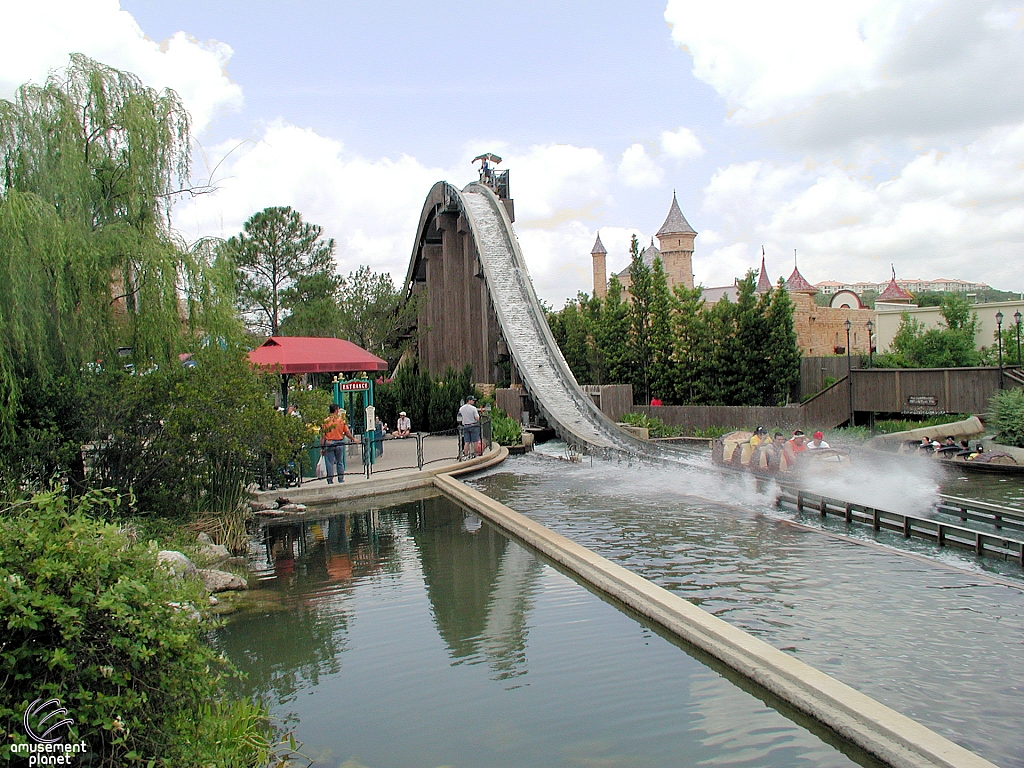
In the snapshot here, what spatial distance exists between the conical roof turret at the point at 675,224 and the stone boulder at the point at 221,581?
7087cm

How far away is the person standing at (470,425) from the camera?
738 inches

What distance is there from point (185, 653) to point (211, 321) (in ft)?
25.6

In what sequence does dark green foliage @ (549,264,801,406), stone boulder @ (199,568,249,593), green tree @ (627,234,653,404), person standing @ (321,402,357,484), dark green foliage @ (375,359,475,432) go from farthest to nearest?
green tree @ (627,234,653,404), dark green foliage @ (549,264,801,406), dark green foliage @ (375,359,475,432), person standing @ (321,402,357,484), stone boulder @ (199,568,249,593)

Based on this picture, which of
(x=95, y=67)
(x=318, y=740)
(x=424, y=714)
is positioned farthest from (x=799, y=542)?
(x=95, y=67)

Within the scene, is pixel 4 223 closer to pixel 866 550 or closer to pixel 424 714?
pixel 424 714

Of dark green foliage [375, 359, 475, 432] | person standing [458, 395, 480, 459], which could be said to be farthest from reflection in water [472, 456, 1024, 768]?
dark green foliage [375, 359, 475, 432]

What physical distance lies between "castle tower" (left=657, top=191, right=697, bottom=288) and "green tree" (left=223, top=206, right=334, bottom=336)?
→ 118 feet

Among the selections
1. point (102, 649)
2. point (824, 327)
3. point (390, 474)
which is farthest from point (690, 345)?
point (102, 649)

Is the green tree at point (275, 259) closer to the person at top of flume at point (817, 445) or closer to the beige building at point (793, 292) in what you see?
the beige building at point (793, 292)

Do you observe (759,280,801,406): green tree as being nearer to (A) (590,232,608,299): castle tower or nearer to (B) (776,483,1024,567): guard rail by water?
(B) (776,483,1024,567): guard rail by water

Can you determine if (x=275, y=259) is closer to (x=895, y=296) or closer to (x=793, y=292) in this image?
(x=793, y=292)

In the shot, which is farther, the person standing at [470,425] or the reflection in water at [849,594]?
the person standing at [470,425]

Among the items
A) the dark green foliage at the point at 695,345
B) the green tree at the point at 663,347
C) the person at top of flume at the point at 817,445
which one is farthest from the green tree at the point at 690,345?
the person at top of flume at the point at 817,445

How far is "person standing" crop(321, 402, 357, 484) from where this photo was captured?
15148 mm
